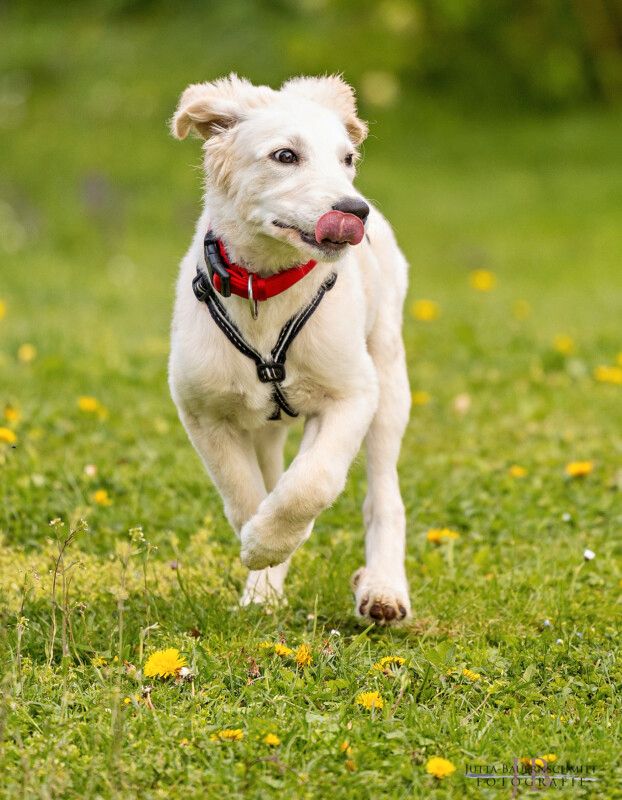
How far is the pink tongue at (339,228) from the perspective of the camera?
3557mm

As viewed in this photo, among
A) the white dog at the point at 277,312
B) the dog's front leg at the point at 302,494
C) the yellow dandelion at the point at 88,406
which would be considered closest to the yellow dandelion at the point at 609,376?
the yellow dandelion at the point at 88,406

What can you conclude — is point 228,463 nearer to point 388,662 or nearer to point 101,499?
point 388,662

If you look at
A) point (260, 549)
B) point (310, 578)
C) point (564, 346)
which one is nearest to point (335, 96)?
point (260, 549)

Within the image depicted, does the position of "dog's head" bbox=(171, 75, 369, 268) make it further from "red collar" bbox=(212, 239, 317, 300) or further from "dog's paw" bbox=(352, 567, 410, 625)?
"dog's paw" bbox=(352, 567, 410, 625)

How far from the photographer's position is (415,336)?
8.10m

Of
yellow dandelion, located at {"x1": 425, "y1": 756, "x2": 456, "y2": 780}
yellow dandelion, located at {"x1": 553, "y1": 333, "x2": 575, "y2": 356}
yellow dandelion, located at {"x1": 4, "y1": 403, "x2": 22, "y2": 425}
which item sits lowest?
yellow dandelion, located at {"x1": 425, "y1": 756, "x2": 456, "y2": 780}

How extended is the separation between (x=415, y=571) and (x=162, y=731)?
1.63 meters

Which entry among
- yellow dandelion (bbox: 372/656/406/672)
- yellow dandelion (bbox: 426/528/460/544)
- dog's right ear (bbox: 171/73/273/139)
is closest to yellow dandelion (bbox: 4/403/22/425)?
yellow dandelion (bbox: 426/528/460/544)

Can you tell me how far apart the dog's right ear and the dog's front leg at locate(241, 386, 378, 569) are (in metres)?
0.98

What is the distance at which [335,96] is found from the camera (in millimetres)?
4074

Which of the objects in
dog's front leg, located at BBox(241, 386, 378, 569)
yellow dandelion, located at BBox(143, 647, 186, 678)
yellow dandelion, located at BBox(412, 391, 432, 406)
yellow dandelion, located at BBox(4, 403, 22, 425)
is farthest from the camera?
yellow dandelion, located at BBox(412, 391, 432, 406)

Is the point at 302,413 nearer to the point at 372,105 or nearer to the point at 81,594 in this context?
the point at 81,594

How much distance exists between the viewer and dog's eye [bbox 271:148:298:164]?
12.3ft

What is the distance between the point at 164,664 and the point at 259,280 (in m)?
1.18
